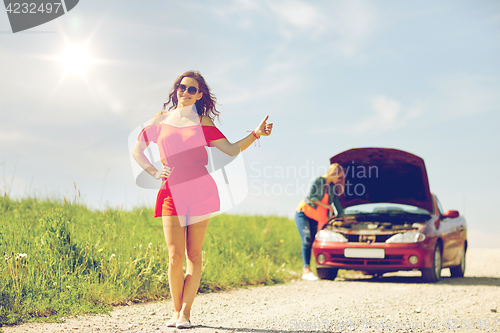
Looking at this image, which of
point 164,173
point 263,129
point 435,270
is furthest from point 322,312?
point 435,270

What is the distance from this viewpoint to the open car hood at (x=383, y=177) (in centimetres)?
915

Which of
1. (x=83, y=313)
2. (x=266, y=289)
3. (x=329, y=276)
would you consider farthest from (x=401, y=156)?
(x=83, y=313)

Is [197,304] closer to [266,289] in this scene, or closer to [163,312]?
[163,312]

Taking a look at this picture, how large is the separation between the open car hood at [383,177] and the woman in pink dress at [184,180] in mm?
5175

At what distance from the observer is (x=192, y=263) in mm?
4531

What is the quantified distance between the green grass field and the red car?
1288 mm

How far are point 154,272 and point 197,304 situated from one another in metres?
0.93

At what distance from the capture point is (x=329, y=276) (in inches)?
359

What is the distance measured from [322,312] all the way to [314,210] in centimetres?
381

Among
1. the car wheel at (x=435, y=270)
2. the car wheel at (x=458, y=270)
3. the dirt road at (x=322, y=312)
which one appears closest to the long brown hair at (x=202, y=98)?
the dirt road at (x=322, y=312)

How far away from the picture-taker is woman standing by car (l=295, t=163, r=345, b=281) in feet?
29.6

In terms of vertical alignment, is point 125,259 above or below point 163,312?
above

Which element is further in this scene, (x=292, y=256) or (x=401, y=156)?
(x=292, y=256)

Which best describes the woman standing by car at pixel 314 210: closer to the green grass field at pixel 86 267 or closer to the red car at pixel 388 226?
the red car at pixel 388 226
